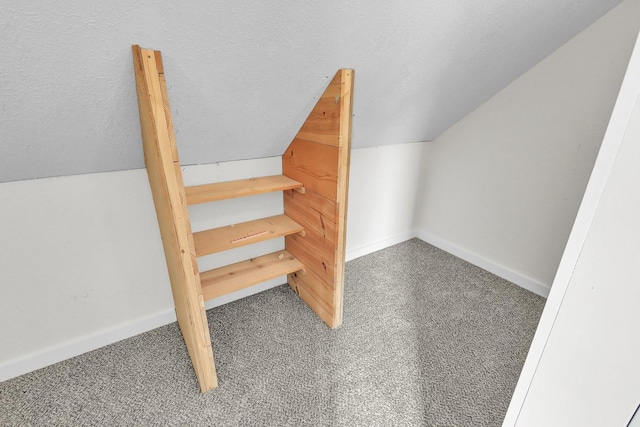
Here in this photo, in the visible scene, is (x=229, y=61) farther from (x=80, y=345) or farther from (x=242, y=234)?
(x=80, y=345)

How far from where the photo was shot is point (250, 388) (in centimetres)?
133

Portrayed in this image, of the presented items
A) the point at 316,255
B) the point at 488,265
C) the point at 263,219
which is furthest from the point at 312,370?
the point at 488,265

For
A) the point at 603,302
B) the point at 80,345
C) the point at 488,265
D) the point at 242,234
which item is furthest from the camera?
the point at 488,265

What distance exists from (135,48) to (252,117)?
509mm

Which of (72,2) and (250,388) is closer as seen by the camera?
(72,2)

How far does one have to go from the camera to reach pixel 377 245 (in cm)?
251

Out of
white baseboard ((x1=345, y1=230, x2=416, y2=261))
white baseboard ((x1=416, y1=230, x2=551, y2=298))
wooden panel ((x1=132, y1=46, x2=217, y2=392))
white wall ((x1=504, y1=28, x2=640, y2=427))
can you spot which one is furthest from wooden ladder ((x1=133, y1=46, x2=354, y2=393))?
white baseboard ((x1=416, y1=230, x2=551, y2=298))

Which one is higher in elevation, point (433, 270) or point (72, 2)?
point (72, 2)

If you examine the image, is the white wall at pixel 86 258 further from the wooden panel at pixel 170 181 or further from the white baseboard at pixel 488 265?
the white baseboard at pixel 488 265

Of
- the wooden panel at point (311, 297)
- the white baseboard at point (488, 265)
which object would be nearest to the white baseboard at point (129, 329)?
the white baseboard at point (488, 265)

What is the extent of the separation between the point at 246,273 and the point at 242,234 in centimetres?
24

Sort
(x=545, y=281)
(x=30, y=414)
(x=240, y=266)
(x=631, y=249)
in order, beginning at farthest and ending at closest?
1. (x=545, y=281)
2. (x=240, y=266)
3. (x=30, y=414)
4. (x=631, y=249)

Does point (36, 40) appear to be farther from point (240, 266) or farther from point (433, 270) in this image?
point (433, 270)

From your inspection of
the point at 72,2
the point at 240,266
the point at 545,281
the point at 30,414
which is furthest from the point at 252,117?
the point at 545,281
